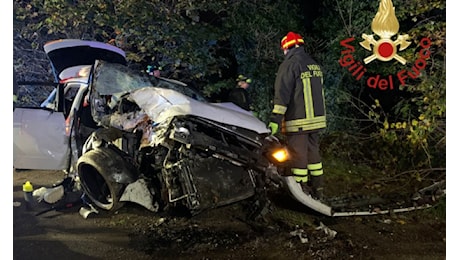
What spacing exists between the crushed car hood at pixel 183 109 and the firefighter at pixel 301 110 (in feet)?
0.82

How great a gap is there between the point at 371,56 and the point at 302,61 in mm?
745

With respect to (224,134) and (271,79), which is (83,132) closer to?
(224,134)

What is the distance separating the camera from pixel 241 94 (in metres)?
3.98

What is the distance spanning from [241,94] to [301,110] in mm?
695

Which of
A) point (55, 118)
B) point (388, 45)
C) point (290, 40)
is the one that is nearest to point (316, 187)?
point (290, 40)

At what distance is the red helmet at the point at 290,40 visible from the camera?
145 inches

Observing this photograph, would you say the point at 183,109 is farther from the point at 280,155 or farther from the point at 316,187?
the point at 316,187

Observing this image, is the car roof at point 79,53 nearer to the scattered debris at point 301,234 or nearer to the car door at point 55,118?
the car door at point 55,118

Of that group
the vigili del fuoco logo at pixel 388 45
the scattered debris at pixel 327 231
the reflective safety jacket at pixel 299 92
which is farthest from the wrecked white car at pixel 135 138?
the vigili del fuoco logo at pixel 388 45

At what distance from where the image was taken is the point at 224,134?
3.43 meters

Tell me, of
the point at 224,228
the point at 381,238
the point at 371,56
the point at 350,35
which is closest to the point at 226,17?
the point at 350,35

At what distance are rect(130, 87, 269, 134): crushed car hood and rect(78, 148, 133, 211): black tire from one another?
540 millimetres

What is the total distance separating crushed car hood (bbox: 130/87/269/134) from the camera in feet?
11.0

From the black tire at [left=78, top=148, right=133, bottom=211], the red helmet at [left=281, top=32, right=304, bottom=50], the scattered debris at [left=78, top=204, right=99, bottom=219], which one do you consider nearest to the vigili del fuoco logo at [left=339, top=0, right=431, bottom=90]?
the red helmet at [left=281, top=32, right=304, bottom=50]
